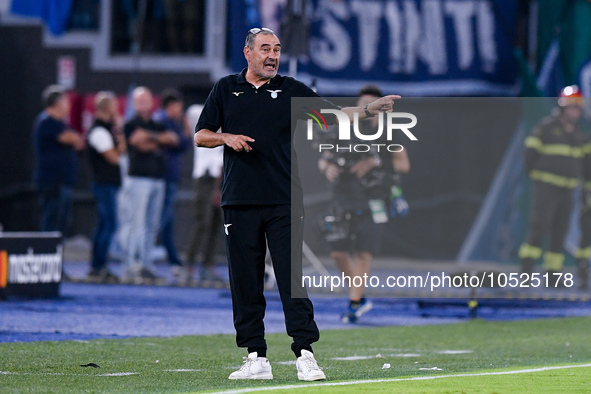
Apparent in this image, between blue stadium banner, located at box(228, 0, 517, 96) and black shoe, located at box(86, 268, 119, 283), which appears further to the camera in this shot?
blue stadium banner, located at box(228, 0, 517, 96)

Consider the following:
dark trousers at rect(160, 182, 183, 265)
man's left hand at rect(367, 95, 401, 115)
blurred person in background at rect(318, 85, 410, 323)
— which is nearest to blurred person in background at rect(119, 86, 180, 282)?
dark trousers at rect(160, 182, 183, 265)

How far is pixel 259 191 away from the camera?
692 centimetres

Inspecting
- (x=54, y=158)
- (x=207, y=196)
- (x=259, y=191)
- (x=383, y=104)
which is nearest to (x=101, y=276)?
(x=54, y=158)

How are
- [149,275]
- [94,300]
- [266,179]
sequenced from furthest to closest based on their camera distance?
[149,275] < [94,300] < [266,179]

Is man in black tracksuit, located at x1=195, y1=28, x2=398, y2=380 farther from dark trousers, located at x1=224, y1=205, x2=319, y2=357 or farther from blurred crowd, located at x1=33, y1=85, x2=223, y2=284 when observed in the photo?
blurred crowd, located at x1=33, y1=85, x2=223, y2=284

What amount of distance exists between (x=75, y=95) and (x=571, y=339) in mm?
12858

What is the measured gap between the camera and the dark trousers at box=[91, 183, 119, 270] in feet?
49.4

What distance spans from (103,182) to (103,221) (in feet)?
1.58

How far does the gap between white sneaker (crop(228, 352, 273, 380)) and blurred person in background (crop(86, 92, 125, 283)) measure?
8.20 m

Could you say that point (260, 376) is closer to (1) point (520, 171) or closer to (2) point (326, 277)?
(2) point (326, 277)

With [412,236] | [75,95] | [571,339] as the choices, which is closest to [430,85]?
[412,236]

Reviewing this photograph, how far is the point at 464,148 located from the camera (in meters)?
18.5
